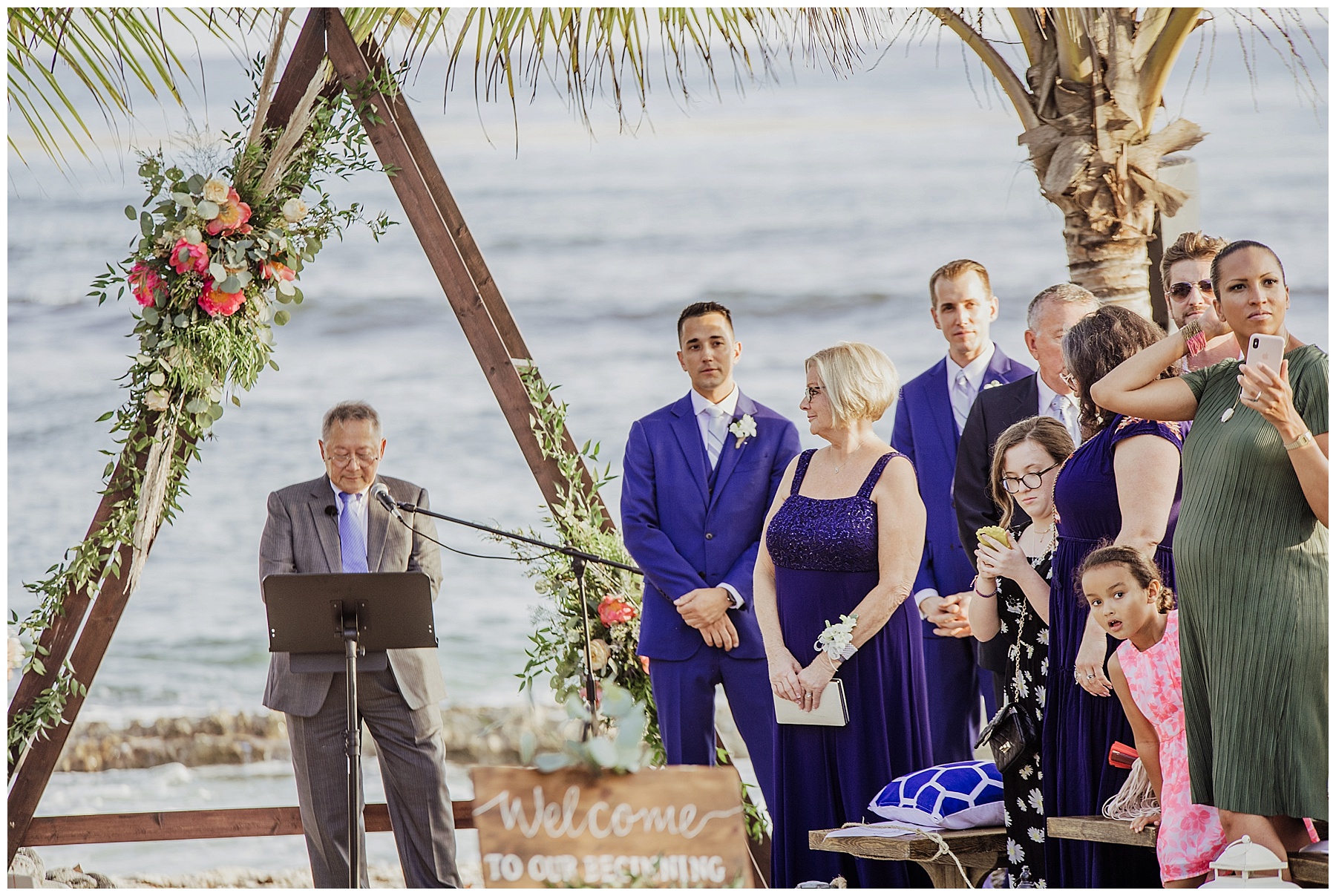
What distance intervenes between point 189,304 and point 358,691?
1421mm

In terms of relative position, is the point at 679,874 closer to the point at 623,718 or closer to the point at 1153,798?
the point at 623,718

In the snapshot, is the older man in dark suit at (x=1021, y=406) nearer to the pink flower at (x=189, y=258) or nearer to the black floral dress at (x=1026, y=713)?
the black floral dress at (x=1026, y=713)

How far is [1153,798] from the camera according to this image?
295 cm

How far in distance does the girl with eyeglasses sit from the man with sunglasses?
537mm

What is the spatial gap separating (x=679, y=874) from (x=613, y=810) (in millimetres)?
154

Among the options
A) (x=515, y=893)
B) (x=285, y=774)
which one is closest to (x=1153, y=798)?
(x=515, y=893)

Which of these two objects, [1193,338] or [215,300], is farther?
[215,300]

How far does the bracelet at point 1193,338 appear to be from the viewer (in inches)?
115

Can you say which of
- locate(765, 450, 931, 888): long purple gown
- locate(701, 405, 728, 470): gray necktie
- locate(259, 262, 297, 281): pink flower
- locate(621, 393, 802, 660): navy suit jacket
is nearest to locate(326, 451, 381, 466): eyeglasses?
locate(259, 262, 297, 281): pink flower

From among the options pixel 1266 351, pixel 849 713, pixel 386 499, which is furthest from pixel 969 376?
pixel 386 499

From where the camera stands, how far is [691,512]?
13.7 feet

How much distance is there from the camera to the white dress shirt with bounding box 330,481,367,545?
4305 mm

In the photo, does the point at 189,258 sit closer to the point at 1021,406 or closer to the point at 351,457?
the point at 351,457

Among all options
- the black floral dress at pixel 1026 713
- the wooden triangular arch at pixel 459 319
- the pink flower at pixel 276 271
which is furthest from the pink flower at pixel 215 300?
the black floral dress at pixel 1026 713
